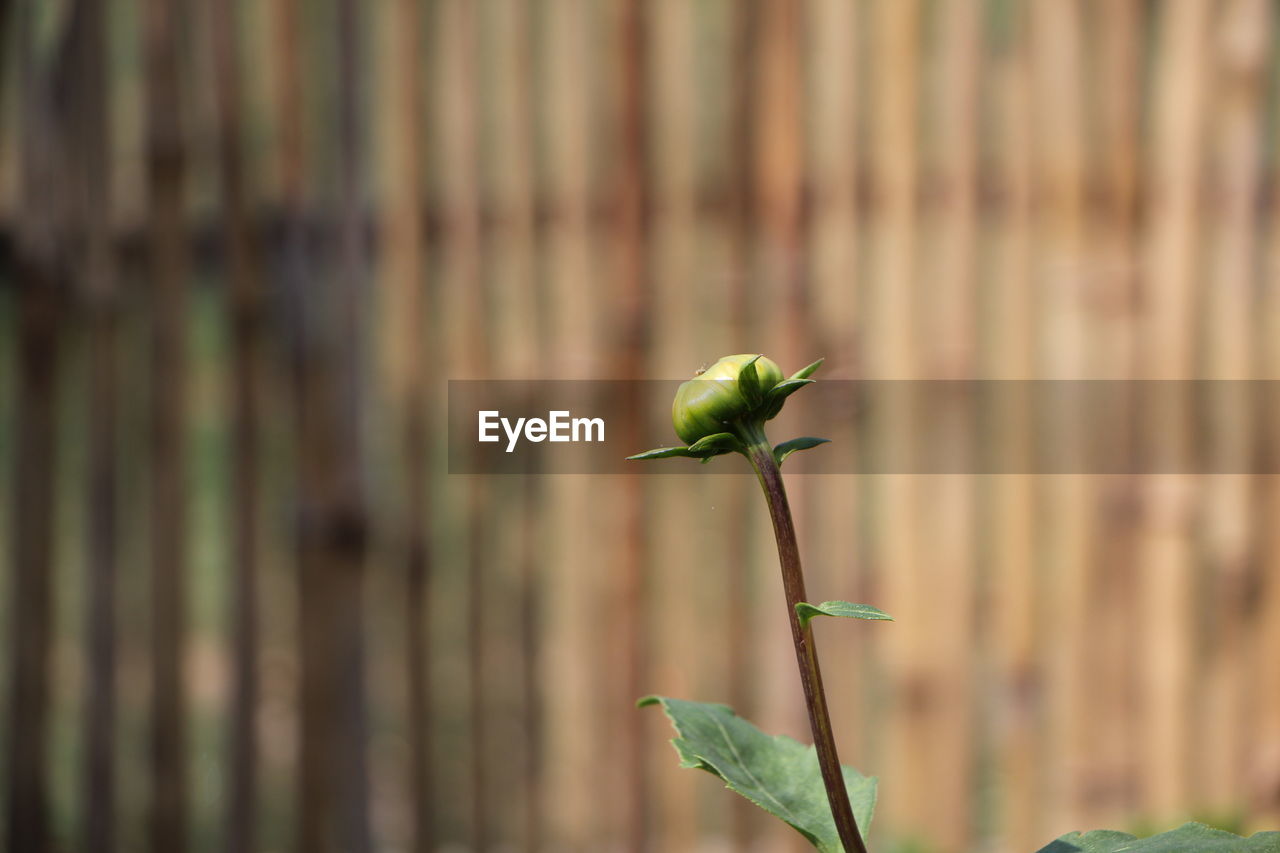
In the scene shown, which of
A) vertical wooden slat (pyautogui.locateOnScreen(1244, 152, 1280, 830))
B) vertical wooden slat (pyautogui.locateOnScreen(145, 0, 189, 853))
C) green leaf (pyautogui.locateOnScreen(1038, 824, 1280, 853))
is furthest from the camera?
vertical wooden slat (pyautogui.locateOnScreen(145, 0, 189, 853))

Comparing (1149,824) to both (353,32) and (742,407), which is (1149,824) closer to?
(742,407)

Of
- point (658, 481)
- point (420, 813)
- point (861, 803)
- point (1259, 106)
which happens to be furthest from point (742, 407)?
point (1259, 106)

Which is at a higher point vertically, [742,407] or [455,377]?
[455,377]

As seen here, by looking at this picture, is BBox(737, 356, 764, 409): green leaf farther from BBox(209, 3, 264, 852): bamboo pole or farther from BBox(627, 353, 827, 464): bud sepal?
BBox(209, 3, 264, 852): bamboo pole

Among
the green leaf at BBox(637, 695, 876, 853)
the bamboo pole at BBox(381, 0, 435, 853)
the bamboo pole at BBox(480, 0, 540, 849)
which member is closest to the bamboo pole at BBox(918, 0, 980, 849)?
the bamboo pole at BBox(480, 0, 540, 849)

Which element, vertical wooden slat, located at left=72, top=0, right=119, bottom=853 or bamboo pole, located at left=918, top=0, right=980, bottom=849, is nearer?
bamboo pole, located at left=918, top=0, right=980, bottom=849
